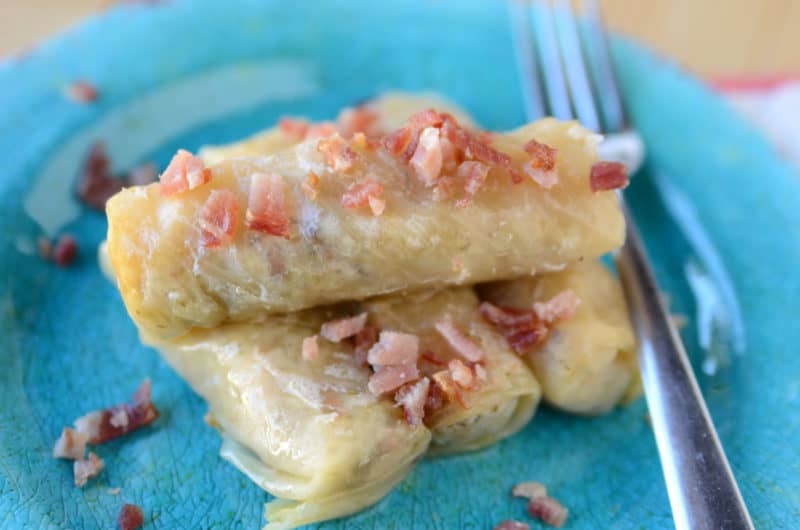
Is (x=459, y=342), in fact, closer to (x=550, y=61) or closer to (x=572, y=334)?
(x=572, y=334)

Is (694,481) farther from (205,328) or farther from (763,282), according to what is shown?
(205,328)

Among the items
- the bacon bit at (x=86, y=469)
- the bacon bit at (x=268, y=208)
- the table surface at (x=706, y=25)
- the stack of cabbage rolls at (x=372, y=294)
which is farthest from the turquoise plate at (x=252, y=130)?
the table surface at (x=706, y=25)

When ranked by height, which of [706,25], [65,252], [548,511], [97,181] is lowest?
[548,511]

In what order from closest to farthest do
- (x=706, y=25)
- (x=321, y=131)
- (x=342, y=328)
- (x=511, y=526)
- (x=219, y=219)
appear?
(x=219, y=219) → (x=511, y=526) → (x=342, y=328) → (x=321, y=131) → (x=706, y=25)

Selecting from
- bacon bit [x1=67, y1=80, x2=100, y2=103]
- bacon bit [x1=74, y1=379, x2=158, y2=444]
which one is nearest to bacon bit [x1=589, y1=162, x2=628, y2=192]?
bacon bit [x1=74, y1=379, x2=158, y2=444]

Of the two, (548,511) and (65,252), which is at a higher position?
(65,252)

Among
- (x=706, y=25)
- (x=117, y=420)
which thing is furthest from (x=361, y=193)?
(x=706, y=25)

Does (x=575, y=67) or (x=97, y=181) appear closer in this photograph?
(x=97, y=181)

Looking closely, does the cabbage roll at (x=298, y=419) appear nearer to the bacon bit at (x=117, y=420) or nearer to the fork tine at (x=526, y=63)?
the bacon bit at (x=117, y=420)
